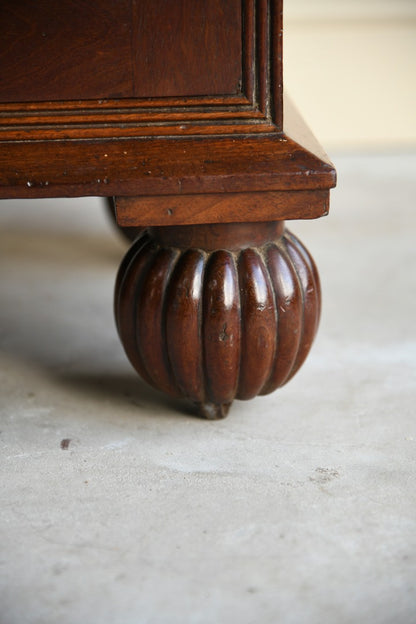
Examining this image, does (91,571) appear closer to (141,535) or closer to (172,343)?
(141,535)

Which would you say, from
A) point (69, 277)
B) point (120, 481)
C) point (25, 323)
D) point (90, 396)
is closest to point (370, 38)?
point (69, 277)

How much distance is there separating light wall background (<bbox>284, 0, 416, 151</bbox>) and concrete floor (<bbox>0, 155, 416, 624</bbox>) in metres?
1.57

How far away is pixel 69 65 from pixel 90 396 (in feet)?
1.65

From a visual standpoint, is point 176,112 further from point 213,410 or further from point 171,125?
point 213,410

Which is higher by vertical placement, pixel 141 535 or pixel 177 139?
pixel 177 139

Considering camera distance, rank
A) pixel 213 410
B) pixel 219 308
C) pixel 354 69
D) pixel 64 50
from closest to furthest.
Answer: pixel 64 50
pixel 219 308
pixel 213 410
pixel 354 69

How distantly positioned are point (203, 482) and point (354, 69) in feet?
7.70

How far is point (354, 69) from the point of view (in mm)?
2961

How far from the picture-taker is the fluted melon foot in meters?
1.10

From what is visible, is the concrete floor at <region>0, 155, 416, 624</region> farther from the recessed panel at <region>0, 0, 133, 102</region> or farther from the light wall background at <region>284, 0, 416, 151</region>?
the light wall background at <region>284, 0, 416, 151</region>

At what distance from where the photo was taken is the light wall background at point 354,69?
289cm

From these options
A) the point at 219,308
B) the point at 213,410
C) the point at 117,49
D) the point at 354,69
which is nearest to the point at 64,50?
the point at 117,49

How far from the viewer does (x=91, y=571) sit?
80cm

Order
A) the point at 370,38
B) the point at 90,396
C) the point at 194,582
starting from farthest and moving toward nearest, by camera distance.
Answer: the point at 370,38, the point at 90,396, the point at 194,582
